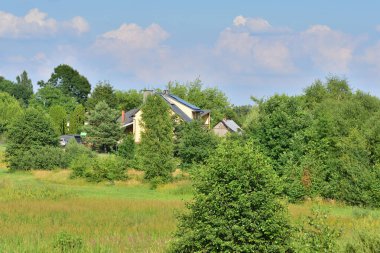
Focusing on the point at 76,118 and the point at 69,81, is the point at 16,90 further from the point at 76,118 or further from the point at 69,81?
the point at 76,118

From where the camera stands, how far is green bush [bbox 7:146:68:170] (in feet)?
167

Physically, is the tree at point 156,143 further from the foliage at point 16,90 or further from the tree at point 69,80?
the foliage at point 16,90

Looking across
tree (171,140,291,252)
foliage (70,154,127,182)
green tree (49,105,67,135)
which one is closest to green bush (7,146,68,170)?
foliage (70,154,127,182)

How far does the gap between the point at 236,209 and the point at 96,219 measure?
1328 centimetres

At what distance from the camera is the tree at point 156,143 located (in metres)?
43.1

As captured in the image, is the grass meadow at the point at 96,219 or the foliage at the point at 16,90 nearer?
the grass meadow at the point at 96,219

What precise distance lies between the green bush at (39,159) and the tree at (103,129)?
2198cm

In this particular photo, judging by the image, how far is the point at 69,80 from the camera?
13662 cm

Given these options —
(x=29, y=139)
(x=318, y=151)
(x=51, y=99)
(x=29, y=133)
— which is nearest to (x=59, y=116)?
(x=51, y=99)

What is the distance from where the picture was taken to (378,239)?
11.3 m

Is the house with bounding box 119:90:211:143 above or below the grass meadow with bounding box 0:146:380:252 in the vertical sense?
above

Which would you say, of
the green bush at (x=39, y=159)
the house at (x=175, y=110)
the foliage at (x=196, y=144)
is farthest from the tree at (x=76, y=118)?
the foliage at (x=196, y=144)

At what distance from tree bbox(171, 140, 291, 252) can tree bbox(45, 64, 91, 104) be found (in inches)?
4965

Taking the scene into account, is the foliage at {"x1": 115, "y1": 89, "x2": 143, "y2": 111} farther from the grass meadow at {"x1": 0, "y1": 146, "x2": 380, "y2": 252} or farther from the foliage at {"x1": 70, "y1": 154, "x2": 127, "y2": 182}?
the grass meadow at {"x1": 0, "y1": 146, "x2": 380, "y2": 252}
